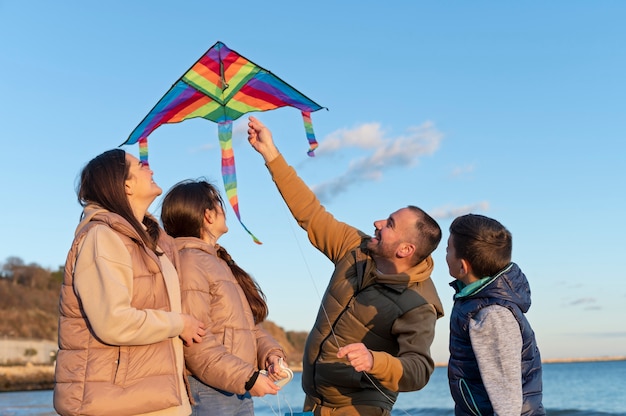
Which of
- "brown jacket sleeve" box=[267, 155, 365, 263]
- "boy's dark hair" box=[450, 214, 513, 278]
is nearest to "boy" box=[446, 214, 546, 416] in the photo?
"boy's dark hair" box=[450, 214, 513, 278]

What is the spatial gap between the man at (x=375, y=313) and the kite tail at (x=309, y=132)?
690mm

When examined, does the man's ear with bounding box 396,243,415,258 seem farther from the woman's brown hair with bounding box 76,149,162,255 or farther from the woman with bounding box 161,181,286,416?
the woman's brown hair with bounding box 76,149,162,255

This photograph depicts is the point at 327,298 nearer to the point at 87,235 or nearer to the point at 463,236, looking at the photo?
the point at 463,236

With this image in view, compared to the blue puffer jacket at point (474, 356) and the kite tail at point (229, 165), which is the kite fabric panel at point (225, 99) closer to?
the kite tail at point (229, 165)

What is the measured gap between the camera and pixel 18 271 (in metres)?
71.7

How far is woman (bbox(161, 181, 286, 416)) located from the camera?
322 cm

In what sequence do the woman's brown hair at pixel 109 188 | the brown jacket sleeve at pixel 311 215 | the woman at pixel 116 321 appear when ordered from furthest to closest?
1. the brown jacket sleeve at pixel 311 215
2. the woman's brown hair at pixel 109 188
3. the woman at pixel 116 321

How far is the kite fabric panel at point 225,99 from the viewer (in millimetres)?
4203

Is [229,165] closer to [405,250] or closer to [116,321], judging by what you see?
[405,250]

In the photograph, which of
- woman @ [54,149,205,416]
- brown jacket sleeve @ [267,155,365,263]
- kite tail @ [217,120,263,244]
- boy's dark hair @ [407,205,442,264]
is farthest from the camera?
kite tail @ [217,120,263,244]

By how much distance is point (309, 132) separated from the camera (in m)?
4.36

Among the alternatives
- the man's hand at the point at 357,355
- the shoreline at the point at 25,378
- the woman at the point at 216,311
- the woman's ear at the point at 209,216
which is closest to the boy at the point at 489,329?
the man's hand at the point at 357,355

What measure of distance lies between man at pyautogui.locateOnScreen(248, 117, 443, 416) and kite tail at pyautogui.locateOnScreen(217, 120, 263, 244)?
0.62 metres

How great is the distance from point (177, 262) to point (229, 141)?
1.16 meters
